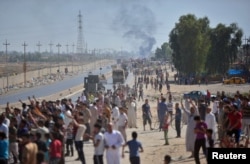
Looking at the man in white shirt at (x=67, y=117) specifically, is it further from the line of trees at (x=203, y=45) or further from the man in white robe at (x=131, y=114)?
the line of trees at (x=203, y=45)

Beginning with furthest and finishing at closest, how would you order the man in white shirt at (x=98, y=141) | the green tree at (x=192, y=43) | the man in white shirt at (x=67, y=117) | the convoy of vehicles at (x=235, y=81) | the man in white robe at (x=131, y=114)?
the green tree at (x=192, y=43) < the convoy of vehicles at (x=235, y=81) < the man in white robe at (x=131, y=114) < the man in white shirt at (x=67, y=117) < the man in white shirt at (x=98, y=141)

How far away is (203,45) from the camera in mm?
76750

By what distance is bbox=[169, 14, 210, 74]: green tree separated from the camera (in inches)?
2997

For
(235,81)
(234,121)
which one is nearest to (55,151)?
(234,121)

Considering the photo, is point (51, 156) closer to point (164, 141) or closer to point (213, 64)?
point (164, 141)

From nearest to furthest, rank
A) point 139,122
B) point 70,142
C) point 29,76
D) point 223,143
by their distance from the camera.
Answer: point 223,143 < point 70,142 < point 139,122 < point 29,76

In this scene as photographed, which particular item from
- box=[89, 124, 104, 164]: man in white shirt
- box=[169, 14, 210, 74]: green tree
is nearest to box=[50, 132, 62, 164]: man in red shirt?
box=[89, 124, 104, 164]: man in white shirt

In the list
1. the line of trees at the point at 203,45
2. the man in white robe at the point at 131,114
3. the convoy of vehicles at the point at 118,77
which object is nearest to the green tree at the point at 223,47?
the line of trees at the point at 203,45

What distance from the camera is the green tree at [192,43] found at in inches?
2997

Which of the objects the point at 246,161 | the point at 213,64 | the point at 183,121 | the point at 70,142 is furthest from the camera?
the point at 213,64

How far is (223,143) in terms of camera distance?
1475 cm

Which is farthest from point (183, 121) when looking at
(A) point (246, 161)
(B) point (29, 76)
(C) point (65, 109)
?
(B) point (29, 76)

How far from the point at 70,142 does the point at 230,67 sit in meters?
67.3

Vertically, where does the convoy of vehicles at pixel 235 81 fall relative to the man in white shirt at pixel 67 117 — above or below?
below
